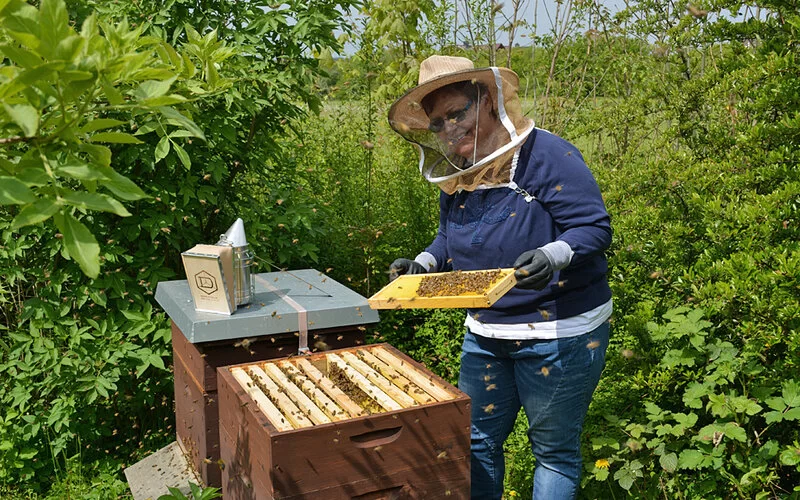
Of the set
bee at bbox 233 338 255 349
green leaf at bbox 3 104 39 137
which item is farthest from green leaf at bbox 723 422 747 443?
green leaf at bbox 3 104 39 137

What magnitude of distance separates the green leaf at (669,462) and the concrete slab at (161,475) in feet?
6.11

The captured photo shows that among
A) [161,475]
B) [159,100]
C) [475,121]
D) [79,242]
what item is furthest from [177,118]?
[161,475]

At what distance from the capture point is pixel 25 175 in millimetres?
1038

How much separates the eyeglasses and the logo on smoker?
3.36 feet

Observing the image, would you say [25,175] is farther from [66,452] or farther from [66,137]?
[66,452]

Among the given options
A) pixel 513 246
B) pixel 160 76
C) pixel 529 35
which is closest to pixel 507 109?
A: pixel 513 246

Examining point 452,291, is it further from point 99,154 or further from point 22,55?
point 22,55

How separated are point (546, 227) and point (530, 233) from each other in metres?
0.06

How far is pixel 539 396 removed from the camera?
8.37ft

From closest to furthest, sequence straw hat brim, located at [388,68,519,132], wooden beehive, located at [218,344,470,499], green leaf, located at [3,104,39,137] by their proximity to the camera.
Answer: green leaf, located at [3,104,39,137] → wooden beehive, located at [218,344,470,499] → straw hat brim, located at [388,68,519,132]

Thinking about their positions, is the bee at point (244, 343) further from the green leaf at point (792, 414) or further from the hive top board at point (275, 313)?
the green leaf at point (792, 414)

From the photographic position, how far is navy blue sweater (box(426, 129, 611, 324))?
7.89ft

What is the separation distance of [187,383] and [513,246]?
156 centimetres

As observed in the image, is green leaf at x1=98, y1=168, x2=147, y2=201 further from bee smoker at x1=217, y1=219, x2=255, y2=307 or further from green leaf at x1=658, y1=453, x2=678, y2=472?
green leaf at x1=658, y1=453, x2=678, y2=472
